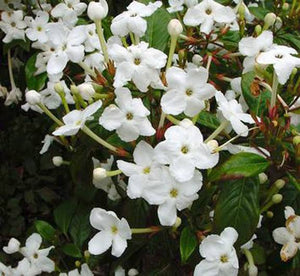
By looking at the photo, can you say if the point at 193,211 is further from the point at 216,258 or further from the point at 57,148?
the point at 57,148

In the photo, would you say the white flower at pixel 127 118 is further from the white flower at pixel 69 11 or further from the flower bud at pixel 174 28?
the white flower at pixel 69 11

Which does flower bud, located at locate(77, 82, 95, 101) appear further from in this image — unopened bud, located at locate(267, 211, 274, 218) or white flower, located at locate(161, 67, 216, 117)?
unopened bud, located at locate(267, 211, 274, 218)

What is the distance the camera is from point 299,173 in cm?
121

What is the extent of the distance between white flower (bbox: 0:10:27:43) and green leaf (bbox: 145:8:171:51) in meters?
0.65

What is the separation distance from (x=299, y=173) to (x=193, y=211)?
0.86 ft

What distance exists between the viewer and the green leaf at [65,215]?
1.75 m

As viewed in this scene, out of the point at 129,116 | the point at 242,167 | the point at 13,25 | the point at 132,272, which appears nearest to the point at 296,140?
the point at 242,167

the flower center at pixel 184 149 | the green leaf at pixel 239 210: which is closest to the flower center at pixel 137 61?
the flower center at pixel 184 149

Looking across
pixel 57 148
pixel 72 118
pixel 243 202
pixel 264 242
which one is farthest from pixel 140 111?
pixel 57 148

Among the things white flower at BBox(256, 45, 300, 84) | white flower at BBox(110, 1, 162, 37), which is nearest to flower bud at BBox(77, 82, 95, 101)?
white flower at BBox(110, 1, 162, 37)

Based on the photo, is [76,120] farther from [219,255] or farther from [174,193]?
[219,255]

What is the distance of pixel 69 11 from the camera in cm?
176

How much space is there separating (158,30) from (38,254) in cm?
79

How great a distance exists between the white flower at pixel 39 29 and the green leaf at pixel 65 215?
547 mm
